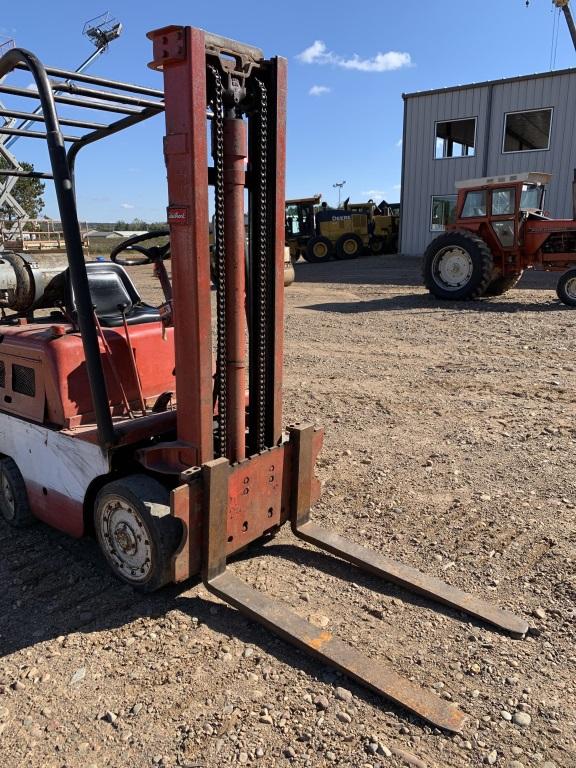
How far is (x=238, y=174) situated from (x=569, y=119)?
71.5ft

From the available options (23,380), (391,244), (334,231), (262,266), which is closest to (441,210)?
(391,244)

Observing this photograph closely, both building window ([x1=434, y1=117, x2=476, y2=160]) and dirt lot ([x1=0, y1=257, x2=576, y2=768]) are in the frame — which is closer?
dirt lot ([x1=0, y1=257, x2=576, y2=768])

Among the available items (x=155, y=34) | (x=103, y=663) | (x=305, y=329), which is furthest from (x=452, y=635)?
(x=305, y=329)

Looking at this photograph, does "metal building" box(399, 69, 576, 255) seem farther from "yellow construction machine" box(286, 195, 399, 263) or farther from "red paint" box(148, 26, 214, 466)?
"red paint" box(148, 26, 214, 466)

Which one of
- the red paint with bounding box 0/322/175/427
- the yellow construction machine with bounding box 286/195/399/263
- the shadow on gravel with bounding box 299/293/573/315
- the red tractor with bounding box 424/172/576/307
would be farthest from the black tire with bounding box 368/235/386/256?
the red paint with bounding box 0/322/175/427

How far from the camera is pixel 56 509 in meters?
3.67

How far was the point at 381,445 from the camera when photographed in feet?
17.8

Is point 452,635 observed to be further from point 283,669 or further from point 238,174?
point 238,174

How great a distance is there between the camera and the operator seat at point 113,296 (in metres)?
3.82

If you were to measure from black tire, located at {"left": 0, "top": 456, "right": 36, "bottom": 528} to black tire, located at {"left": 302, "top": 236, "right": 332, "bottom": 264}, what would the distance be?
24.7m

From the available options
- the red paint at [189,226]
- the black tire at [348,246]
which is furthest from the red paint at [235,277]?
the black tire at [348,246]

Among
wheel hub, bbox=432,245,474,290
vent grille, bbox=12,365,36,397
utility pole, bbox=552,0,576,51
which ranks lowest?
vent grille, bbox=12,365,36,397

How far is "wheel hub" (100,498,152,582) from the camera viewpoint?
10.3 ft

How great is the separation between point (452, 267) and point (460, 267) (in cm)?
21
